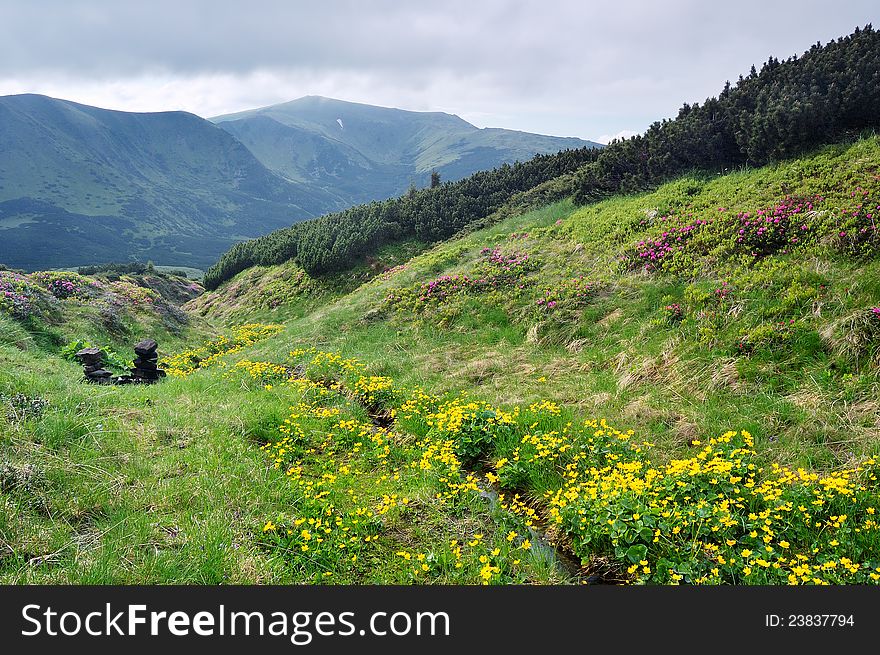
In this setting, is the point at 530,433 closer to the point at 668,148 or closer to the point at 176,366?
the point at 176,366

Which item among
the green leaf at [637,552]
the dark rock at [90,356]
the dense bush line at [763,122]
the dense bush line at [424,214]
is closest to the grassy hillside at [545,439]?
the green leaf at [637,552]

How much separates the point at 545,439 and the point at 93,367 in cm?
1143

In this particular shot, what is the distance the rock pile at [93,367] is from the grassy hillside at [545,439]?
810mm

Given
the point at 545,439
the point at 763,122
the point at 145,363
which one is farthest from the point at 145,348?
the point at 763,122

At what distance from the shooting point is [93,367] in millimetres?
11727

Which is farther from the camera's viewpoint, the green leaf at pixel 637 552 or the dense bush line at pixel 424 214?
the dense bush line at pixel 424 214

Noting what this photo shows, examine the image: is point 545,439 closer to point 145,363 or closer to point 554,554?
point 554,554

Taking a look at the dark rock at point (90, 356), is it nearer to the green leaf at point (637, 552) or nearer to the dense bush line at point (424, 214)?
the green leaf at point (637, 552)

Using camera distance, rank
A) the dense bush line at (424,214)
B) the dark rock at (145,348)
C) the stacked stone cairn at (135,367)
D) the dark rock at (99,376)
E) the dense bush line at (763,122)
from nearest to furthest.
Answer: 1. the dark rock at (99,376)
2. the stacked stone cairn at (135,367)
3. the dark rock at (145,348)
4. the dense bush line at (763,122)
5. the dense bush line at (424,214)

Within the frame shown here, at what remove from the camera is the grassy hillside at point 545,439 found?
15.0 feet

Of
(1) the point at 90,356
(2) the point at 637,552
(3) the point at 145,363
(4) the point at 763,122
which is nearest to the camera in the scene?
(2) the point at 637,552

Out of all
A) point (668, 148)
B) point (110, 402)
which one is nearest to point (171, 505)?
point (110, 402)

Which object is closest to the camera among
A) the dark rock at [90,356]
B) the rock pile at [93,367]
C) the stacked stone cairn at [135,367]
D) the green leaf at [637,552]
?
the green leaf at [637,552]

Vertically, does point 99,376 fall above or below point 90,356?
below
